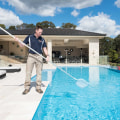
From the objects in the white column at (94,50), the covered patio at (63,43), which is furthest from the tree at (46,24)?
the white column at (94,50)

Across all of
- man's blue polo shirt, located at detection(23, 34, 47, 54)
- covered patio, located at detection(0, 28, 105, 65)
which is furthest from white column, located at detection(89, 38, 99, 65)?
man's blue polo shirt, located at detection(23, 34, 47, 54)

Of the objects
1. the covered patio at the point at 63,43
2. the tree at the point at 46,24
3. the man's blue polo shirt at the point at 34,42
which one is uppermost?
the tree at the point at 46,24

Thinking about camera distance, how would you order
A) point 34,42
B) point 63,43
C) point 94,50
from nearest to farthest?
1. point 34,42
2. point 94,50
3. point 63,43

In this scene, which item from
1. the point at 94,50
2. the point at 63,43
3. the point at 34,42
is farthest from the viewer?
the point at 63,43

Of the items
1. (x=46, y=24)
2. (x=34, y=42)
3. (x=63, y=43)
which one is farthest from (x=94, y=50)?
(x=46, y=24)

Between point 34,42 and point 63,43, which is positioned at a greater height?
point 63,43

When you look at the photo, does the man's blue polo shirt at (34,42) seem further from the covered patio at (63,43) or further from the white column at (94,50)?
the white column at (94,50)

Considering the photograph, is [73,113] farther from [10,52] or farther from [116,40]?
[116,40]

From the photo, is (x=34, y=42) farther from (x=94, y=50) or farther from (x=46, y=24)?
(x=46, y=24)

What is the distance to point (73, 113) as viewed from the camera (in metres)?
2.57

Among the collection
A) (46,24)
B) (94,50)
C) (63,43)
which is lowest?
(94,50)

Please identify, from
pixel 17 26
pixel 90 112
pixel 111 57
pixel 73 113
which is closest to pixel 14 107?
pixel 73 113

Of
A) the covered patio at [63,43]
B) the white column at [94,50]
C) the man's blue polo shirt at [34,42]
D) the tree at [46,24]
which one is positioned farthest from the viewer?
the tree at [46,24]

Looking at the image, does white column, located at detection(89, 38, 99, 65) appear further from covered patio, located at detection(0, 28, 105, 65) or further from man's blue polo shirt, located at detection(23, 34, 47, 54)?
man's blue polo shirt, located at detection(23, 34, 47, 54)
